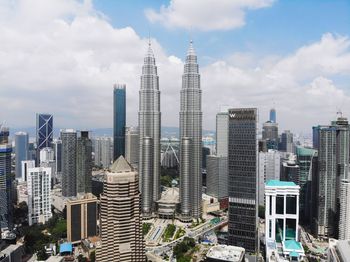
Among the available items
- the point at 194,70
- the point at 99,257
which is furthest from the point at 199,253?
the point at 194,70

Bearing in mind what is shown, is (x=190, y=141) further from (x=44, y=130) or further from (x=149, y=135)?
(x=44, y=130)

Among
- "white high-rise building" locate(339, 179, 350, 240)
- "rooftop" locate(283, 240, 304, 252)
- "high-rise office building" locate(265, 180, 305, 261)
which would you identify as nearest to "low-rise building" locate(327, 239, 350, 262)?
"rooftop" locate(283, 240, 304, 252)

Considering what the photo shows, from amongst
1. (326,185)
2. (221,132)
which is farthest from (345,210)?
(221,132)

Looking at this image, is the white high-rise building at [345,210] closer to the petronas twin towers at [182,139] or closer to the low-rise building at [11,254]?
the petronas twin towers at [182,139]

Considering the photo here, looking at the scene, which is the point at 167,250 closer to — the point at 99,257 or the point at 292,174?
the point at 99,257

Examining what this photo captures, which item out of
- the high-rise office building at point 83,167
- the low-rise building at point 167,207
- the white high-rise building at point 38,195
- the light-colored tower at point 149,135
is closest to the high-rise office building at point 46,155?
the high-rise office building at point 83,167
